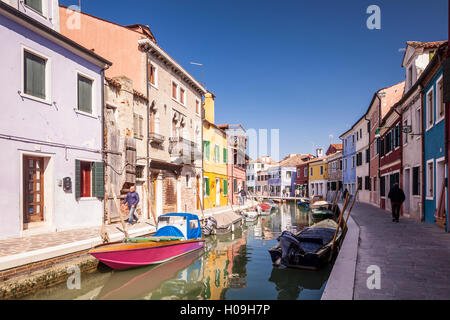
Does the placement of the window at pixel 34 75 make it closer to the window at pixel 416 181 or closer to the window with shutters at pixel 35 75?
the window with shutters at pixel 35 75

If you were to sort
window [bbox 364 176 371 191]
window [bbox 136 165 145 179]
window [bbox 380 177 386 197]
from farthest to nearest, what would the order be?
window [bbox 364 176 371 191] → window [bbox 380 177 386 197] → window [bbox 136 165 145 179]

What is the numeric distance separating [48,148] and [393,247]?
974cm

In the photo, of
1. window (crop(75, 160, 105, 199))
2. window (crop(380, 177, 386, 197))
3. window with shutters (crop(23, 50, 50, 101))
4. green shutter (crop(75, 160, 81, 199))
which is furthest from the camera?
window (crop(380, 177, 386, 197))

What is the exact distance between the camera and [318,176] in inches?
1703

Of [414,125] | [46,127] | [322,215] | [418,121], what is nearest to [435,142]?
[418,121]

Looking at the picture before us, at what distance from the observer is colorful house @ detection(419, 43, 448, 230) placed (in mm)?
9820

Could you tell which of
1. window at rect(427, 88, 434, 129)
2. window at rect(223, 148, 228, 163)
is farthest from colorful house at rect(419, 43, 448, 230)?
window at rect(223, 148, 228, 163)

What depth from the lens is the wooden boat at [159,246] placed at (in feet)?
24.0

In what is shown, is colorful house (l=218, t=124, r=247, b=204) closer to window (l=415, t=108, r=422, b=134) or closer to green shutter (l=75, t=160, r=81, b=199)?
window (l=415, t=108, r=422, b=134)

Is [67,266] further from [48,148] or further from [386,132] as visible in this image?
[386,132]

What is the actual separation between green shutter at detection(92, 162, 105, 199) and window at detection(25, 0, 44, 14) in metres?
5.37

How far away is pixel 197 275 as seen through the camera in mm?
8344
